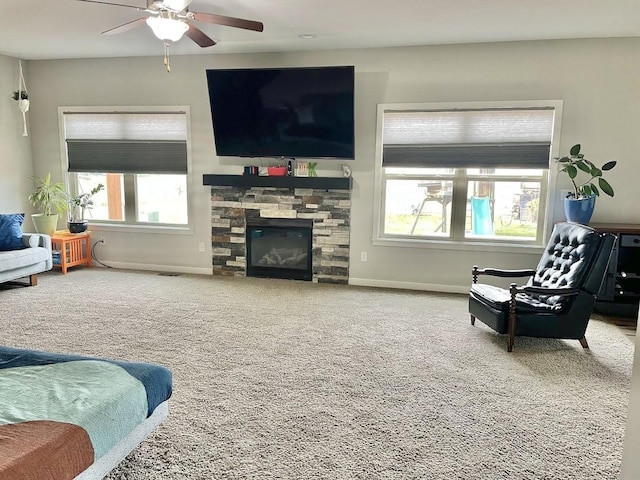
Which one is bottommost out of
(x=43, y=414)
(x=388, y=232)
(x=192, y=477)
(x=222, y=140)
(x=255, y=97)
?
(x=192, y=477)

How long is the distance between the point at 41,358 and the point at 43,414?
0.61m

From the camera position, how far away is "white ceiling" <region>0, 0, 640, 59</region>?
12.5 feet

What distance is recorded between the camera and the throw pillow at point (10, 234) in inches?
210

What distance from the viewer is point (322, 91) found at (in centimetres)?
516

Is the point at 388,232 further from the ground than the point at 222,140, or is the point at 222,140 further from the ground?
the point at 222,140

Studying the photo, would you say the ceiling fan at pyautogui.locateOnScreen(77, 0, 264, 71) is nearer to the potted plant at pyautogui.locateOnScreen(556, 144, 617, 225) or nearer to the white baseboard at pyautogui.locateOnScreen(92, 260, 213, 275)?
the potted plant at pyautogui.locateOnScreen(556, 144, 617, 225)

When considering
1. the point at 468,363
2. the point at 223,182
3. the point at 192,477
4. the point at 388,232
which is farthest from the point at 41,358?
the point at 388,232

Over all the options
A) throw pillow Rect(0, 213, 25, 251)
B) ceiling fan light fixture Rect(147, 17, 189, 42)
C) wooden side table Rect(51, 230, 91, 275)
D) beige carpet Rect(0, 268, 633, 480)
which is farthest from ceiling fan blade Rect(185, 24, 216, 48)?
wooden side table Rect(51, 230, 91, 275)

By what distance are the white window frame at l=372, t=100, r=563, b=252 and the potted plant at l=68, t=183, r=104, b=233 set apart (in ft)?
12.3

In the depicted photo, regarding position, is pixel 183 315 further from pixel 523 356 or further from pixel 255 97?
pixel 523 356

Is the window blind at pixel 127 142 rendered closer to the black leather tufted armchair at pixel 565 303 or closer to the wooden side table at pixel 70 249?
the wooden side table at pixel 70 249

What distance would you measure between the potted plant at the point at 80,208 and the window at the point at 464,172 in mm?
3828

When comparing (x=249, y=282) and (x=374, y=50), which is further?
(x=249, y=282)

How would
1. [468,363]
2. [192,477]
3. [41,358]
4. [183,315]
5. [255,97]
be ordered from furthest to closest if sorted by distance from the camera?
[255,97]
[183,315]
[468,363]
[41,358]
[192,477]
